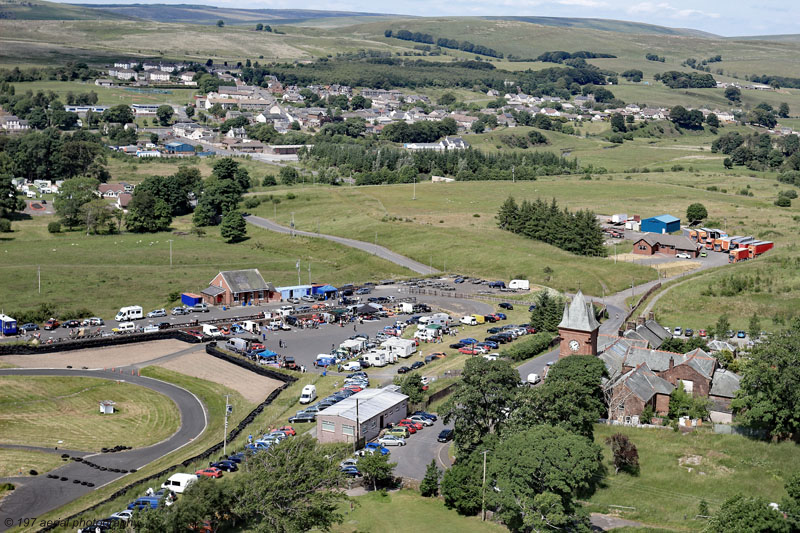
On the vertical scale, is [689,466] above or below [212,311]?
above

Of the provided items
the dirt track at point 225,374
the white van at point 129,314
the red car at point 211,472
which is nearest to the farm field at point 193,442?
the dirt track at point 225,374

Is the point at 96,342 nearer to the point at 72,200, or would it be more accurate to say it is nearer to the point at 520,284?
the point at 520,284

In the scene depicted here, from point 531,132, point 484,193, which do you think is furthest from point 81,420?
point 531,132

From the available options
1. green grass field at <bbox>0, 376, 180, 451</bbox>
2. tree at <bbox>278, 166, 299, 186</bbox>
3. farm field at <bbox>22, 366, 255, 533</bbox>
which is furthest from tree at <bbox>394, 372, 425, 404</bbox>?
tree at <bbox>278, 166, 299, 186</bbox>

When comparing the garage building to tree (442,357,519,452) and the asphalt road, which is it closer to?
tree (442,357,519,452)

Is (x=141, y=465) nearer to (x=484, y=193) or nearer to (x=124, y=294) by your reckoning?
(x=124, y=294)

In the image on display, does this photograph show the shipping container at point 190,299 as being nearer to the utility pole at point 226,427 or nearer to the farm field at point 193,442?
the farm field at point 193,442
